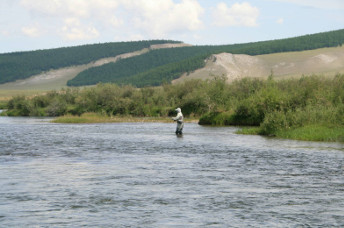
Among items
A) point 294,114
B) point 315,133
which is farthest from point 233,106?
point 315,133

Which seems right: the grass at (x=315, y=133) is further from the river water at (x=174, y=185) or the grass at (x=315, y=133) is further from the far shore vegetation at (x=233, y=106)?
the river water at (x=174, y=185)

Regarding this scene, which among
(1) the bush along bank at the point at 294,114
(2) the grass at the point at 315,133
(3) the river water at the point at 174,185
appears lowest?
(3) the river water at the point at 174,185

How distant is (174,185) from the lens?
21.3 meters

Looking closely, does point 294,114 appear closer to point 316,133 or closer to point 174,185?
point 316,133

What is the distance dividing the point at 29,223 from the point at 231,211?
19.9 ft

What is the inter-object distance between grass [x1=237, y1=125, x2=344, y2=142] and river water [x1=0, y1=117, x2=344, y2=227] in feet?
7.33

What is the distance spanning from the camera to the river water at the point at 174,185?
16219 millimetres

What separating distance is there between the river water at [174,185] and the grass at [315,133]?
7.33 ft

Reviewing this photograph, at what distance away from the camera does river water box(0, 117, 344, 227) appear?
53.2 feet

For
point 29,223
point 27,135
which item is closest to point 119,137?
point 27,135

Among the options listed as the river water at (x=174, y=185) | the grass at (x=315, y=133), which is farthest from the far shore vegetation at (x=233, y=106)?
the river water at (x=174, y=185)

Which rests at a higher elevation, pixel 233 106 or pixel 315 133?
pixel 233 106

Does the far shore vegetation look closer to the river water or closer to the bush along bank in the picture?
the bush along bank

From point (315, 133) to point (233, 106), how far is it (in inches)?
792
